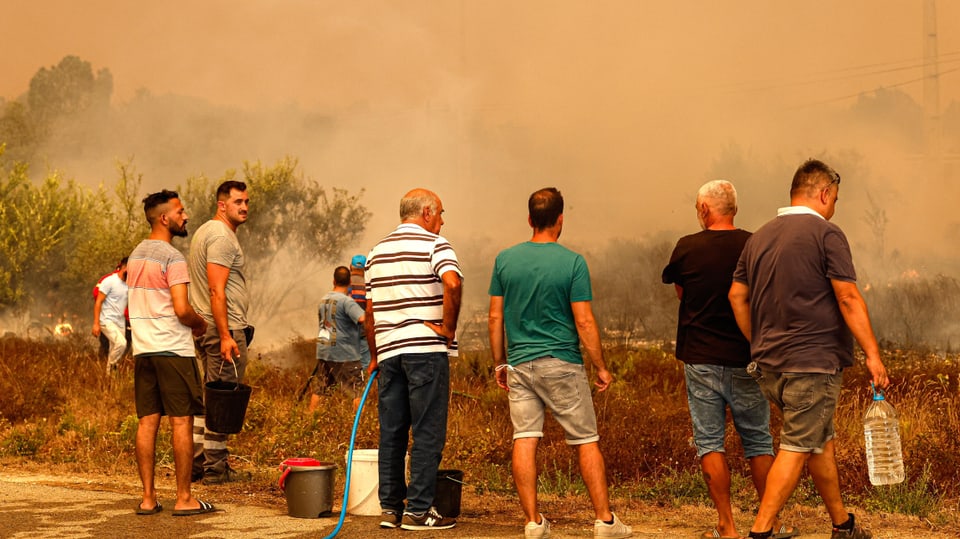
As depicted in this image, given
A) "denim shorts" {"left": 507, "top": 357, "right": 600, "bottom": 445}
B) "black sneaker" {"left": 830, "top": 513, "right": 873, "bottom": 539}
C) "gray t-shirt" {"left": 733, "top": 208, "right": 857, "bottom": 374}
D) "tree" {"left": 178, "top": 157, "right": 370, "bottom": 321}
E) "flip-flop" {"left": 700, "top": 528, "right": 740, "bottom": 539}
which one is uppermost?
"tree" {"left": 178, "top": 157, "right": 370, "bottom": 321}

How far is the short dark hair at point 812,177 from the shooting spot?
5840 mm

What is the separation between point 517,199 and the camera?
104 feet

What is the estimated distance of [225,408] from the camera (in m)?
8.00

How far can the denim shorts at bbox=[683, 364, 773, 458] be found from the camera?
239 inches

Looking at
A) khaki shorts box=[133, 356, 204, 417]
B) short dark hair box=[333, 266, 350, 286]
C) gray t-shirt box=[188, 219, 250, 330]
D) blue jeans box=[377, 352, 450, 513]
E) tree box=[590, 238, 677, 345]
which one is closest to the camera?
blue jeans box=[377, 352, 450, 513]

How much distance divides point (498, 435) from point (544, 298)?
12.6 ft

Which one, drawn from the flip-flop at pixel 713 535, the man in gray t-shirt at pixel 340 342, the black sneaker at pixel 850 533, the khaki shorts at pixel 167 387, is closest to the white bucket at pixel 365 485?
the khaki shorts at pixel 167 387

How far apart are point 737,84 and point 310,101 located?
13.5m

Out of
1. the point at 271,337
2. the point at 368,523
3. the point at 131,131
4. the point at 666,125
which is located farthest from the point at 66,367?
the point at 131,131

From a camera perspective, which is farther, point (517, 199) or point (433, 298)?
point (517, 199)

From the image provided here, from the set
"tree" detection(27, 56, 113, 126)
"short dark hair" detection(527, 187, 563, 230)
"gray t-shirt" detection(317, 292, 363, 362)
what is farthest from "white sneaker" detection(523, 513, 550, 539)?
"tree" detection(27, 56, 113, 126)

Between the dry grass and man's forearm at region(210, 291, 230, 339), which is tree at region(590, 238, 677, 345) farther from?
man's forearm at region(210, 291, 230, 339)

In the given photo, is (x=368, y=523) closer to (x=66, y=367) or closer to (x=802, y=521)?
(x=802, y=521)

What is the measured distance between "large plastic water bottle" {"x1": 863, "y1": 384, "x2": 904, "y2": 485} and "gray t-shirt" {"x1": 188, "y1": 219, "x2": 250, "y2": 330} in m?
4.62
